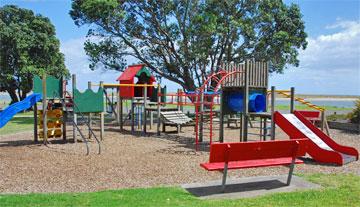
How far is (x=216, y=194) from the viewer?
626cm

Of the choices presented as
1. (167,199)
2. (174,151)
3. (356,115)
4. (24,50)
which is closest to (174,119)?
(174,151)

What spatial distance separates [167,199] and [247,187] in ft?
5.36

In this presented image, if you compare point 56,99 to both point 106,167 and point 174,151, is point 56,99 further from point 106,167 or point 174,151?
point 106,167

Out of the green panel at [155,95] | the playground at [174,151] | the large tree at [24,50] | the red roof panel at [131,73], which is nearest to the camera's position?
the playground at [174,151]

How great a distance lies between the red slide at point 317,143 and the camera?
9344 millimetres

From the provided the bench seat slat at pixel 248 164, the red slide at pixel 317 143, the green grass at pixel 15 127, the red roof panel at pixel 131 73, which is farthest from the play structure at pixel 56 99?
the bench seat slat at pixel 248 164

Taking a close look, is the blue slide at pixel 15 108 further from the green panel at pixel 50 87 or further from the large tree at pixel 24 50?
the large tree at pixel 24 50

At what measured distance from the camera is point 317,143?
9.85 m

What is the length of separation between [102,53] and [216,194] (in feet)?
59.8

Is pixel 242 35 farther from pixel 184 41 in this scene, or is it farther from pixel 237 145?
pixel 237 145

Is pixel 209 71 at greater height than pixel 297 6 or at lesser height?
lesser

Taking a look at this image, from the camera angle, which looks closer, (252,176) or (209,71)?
(252,176)

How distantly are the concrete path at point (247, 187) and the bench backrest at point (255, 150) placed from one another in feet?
1.71

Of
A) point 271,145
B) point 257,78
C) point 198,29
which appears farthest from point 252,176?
point 198,29
